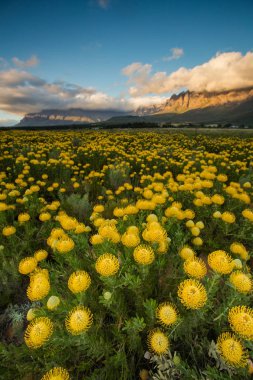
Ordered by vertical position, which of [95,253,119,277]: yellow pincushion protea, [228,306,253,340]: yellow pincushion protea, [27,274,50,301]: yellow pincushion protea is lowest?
[228,306,253,340]: yellow pincushion protea

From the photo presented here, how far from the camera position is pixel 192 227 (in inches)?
111

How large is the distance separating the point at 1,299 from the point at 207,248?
2627 millimetres

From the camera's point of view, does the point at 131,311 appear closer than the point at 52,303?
No

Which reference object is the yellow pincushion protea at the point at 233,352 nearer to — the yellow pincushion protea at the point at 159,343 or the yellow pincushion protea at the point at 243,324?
the yellow pincushion protea at the point at 243,324

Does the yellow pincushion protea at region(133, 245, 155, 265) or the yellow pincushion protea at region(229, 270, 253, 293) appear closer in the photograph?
the yellow pincushion protea at region(229, 270, 253, 293)

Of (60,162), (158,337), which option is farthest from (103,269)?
(60,162)

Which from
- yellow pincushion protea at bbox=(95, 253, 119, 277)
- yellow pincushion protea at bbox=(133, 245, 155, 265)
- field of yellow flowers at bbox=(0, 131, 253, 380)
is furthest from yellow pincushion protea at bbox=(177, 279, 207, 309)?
yellow pincushion protea at bbox=(95, 253, 119, 277)

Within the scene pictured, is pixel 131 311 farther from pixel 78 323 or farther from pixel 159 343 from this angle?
pixel 78 323

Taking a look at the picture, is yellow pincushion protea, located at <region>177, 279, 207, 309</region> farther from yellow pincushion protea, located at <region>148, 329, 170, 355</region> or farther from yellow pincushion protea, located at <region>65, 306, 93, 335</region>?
yellow pincushion protea, located at <region>65, 306, 93, 335</region>

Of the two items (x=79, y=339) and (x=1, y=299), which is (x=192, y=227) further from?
(x=1, y=299)

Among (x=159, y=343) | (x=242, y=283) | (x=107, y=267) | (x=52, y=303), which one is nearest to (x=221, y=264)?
(x=242, y=283)

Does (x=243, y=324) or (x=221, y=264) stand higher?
(x=221, y=264)

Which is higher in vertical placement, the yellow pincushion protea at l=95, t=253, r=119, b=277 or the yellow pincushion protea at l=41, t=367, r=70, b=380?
the yellow pincushion protea at l=95, t=253, r=119, b=277

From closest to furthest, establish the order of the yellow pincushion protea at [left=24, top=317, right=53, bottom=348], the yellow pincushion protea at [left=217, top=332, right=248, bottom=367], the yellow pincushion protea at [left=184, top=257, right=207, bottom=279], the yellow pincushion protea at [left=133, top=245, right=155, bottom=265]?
the yellow pincushion protea at [left=217, top=332, right=248, bottom=367]
the yellow pincushion protea at [left=24, top=317, right=53, bottom=348]
the yellow pincushion protea at [left=184, top=257, right=207, bottom=279]
the yellow pincushion protea at [left=133, top=245, right=155, bottom=265]
